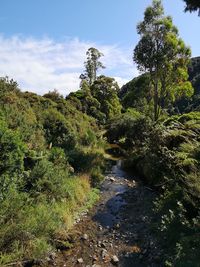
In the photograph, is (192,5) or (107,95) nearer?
(192,5)

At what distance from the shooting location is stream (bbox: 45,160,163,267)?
8.03 meters

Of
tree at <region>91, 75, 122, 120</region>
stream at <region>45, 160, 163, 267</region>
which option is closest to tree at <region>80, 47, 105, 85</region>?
tree at <region>91, 75, 122, 120</region>

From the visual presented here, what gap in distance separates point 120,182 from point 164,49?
14.8 meters

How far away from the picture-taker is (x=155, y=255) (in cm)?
810

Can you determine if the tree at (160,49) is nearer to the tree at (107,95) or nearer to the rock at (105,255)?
the tree at (107,95)

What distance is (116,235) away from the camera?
375 inches

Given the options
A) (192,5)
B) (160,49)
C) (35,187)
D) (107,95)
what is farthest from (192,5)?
(107,95)

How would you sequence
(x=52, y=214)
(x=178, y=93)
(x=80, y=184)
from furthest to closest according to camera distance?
(x=178, y=93)
(x=80, y=184)
(x=52, y=214)

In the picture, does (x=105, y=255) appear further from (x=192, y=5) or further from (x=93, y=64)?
(x=93, y=64)

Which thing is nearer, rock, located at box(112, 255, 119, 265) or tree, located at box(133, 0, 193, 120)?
rock, located at box(112, 255, 119, 265)

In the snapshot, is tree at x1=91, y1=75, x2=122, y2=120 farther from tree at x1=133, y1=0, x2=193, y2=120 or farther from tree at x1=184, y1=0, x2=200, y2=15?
tree at x1=184, y1=0, x2=200, y2=15

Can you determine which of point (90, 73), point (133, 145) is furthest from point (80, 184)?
point (90, 73)

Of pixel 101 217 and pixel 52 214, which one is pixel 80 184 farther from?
pixel 52 214

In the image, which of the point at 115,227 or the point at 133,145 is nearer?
the point at 115,227
